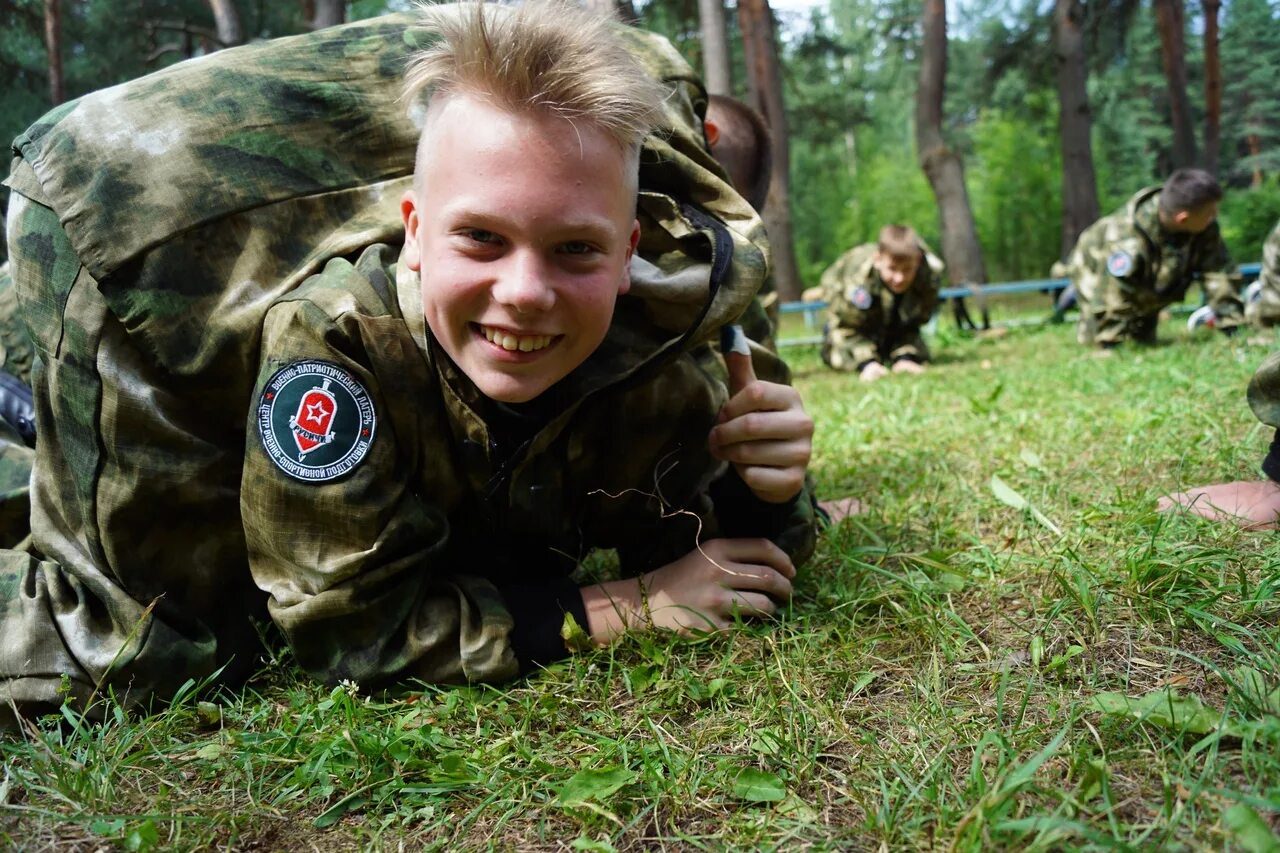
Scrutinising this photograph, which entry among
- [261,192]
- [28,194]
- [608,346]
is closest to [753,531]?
[608,346]

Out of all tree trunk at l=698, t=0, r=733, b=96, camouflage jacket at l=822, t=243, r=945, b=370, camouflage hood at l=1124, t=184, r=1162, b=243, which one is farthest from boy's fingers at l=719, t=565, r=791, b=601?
camouflage hood at l=1124, t=184, r=1162, b=243

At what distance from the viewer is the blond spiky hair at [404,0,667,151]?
1.53 m

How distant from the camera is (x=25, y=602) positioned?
177 centimetres

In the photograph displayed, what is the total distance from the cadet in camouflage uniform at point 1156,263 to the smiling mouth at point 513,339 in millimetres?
6577

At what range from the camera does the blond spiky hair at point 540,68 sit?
153 centimetres

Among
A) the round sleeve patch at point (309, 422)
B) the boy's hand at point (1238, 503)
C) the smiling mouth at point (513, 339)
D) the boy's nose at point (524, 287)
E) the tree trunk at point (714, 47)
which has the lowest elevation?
the boy's hand at point (1238, 503)

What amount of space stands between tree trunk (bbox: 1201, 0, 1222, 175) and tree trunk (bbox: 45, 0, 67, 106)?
11239mm

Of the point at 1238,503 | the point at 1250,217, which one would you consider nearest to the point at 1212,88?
the point at 1250,217

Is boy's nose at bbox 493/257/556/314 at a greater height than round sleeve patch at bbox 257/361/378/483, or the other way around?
boy's nose at bbox 493/257/556/314

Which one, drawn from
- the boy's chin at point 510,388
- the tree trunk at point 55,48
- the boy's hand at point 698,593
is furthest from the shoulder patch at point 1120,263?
the tree trunk at point 55,48

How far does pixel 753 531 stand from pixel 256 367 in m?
1.08

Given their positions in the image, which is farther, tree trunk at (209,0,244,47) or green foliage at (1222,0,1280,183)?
green foliage at (1222,0,1280,183)

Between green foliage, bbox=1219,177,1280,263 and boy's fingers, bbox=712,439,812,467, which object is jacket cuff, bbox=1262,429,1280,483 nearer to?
boy's fingers, bbox=712,439,812,467

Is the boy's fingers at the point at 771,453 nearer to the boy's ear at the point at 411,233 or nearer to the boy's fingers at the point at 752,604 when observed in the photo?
the boy's fingers at the point at 752,604
